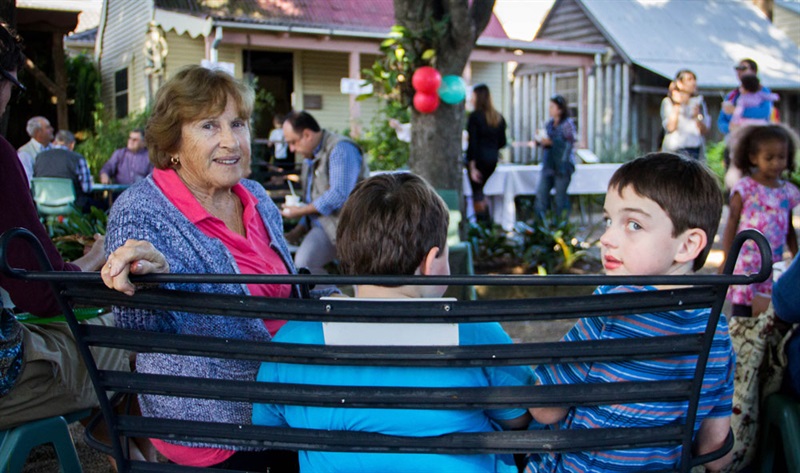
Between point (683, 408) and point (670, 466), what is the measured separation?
4.8 inches

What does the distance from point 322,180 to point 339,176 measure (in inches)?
10.8

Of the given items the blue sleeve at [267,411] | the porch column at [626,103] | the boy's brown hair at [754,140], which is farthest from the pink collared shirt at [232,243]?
the porch column at [626,103]

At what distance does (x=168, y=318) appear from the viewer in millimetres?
1976

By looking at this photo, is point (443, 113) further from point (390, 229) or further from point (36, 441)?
point (390, 229)

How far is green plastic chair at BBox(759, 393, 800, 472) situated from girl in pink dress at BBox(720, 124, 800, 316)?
1.98 metres

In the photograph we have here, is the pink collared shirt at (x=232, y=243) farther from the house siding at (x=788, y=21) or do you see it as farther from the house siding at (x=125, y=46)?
the house siding at (x=788, y=21)

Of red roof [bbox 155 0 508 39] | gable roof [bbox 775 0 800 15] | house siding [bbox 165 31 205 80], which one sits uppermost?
gable roof [bbox 775 0 800 15]

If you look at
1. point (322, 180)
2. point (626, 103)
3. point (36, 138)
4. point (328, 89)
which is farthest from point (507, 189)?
point (626, 103)

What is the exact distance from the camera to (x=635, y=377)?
155cm

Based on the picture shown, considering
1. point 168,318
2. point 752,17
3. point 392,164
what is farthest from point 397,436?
point 752,17

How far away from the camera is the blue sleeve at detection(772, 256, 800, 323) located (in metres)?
2.22

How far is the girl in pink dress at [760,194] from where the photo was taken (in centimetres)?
429

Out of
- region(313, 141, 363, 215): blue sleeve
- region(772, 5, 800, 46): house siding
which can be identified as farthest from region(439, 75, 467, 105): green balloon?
region(772, 5, 800, 46): house siding

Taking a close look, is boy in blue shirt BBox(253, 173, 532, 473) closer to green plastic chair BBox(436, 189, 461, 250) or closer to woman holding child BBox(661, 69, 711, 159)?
green plastic chair BBox(436, 189, 461, 250)
